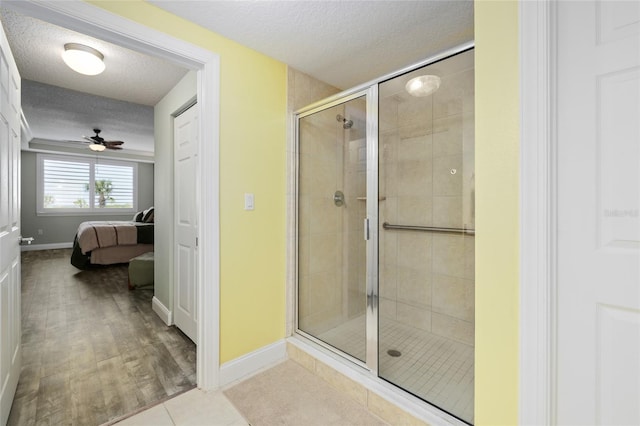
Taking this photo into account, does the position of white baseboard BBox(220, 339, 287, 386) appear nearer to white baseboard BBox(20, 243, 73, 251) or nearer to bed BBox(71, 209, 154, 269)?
bed BBox(71, 209, 154, 269)

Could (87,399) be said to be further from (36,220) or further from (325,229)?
(36,220)

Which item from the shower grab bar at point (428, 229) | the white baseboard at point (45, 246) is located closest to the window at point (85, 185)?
the white baseboard at point (45, 246)

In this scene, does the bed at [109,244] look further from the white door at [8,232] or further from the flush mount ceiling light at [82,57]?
the flush mount ceiling light at [82,57]

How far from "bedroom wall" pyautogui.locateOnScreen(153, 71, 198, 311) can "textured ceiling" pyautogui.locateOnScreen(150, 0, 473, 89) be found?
0.94 metres

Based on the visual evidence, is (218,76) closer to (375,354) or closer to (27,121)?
(375,354)

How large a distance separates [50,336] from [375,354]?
2.73 m

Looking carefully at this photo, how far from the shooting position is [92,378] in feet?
6.26

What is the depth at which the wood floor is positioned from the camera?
1.65 metres

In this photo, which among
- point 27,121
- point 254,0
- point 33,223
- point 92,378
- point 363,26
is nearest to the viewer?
point 254,0

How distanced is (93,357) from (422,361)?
2.39 meters

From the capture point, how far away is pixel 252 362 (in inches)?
78.5

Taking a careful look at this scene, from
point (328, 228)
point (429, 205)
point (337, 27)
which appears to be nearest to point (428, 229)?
point (429, 205)

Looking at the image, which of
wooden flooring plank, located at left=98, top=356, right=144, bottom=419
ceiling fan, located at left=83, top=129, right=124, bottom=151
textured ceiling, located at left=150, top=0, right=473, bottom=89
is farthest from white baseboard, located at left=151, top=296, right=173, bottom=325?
ceiling fan, located at left=83, top=129, right=124, bottom=151
